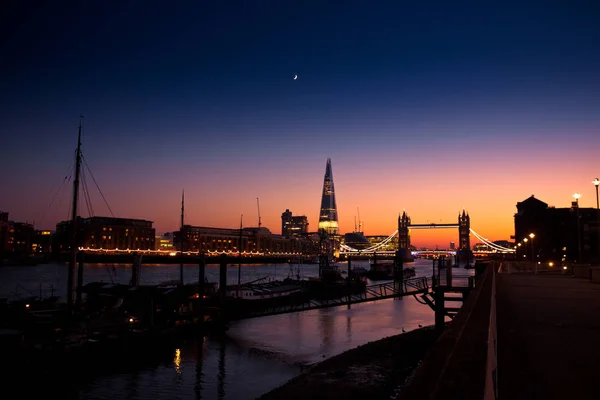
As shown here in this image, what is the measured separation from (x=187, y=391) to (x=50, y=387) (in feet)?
23.3

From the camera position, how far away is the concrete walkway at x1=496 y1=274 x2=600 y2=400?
21.9 feet

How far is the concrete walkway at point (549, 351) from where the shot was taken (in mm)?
6688

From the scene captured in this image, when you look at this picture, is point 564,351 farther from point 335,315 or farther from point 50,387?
point 335,315

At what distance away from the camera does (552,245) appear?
115438mm

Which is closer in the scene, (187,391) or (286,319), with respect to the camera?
(187,391)

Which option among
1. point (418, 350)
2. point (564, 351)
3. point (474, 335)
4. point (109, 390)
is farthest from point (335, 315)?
point (474, 335)

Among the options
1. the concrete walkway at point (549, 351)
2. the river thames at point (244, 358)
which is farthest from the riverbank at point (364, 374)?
the river thames at point (244, 358)

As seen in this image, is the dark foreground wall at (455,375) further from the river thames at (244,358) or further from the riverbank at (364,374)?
the river thames at (244,358)

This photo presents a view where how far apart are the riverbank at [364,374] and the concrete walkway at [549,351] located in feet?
8.93

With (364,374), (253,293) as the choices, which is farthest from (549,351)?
(253,293)

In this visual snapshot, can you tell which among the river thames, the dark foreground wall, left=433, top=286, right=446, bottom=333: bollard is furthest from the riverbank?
the dark foreground wall

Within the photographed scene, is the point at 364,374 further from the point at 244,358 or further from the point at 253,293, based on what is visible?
the point at 253,293

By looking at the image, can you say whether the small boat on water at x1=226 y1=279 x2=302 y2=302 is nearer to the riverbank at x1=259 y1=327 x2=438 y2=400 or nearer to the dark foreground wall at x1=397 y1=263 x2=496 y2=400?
the riverbank at x1=259 y1=327 x2=438 y2=400

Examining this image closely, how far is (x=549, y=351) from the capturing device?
30.0 feet
